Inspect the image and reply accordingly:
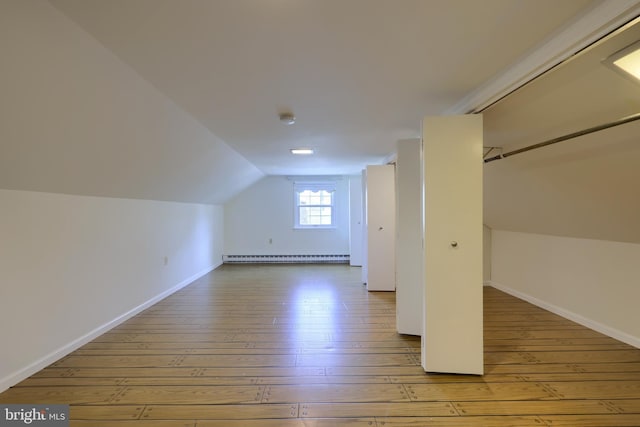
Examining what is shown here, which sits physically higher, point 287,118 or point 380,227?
point 287,118

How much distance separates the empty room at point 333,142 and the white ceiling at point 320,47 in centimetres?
1

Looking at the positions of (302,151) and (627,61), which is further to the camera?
(302,151)

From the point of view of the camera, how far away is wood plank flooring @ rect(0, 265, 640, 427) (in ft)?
5.90

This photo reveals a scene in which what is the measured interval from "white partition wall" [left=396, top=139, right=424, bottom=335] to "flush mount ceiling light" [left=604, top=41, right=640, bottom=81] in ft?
5.00

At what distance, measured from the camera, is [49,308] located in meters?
2.34

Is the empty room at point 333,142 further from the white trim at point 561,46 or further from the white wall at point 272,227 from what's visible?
the white wall at point 272,227

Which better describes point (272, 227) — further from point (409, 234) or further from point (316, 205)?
point (409, 234)

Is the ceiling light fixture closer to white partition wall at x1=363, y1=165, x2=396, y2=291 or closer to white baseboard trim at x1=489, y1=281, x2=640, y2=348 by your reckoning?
white partition wall at x1=363, y1=165, x2=396, y2=291

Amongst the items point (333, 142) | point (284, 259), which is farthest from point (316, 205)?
point (333, 142)

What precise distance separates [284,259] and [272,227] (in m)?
0.81

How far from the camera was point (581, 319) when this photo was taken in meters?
3.18

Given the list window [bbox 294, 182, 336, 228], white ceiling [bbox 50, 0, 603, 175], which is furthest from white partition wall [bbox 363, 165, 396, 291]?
window [bbox 294, 182, 336, 228]

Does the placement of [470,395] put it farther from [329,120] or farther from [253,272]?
[253,272]

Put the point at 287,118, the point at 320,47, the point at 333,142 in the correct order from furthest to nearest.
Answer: the point at 333,142 → the point at 287,118 → the point at 320,47
